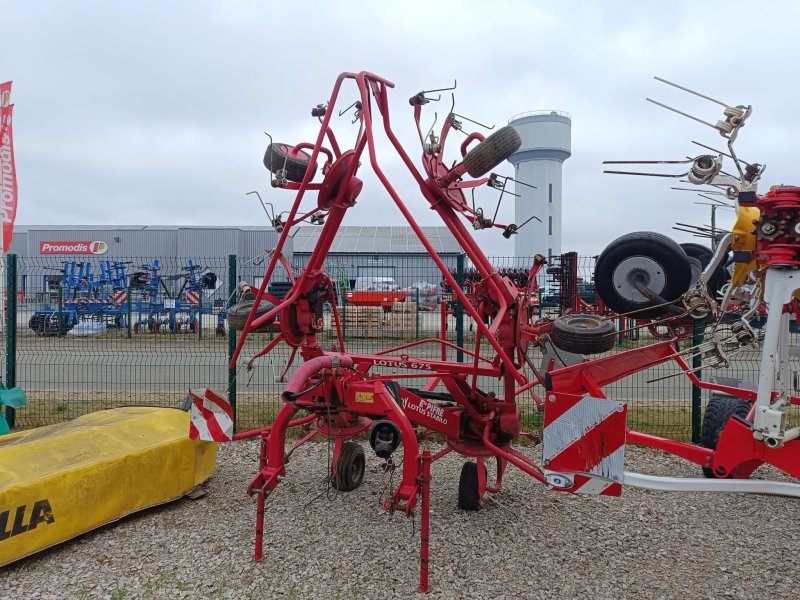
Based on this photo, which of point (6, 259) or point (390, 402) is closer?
point (390, 402)

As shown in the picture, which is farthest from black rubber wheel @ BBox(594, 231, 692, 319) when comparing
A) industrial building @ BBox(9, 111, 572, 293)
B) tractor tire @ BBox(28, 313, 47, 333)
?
industrial building @ BBox(9, 111, 572, 293)

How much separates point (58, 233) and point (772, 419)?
130 feet

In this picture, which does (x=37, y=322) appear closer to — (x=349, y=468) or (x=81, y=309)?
(x=81, y=309)

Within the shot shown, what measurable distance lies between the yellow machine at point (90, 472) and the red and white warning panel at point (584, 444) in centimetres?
305

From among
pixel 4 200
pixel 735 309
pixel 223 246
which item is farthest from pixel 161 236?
pixel 735 309

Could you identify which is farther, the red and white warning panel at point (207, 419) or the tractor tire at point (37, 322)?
the tractor tire at point (37, 322)

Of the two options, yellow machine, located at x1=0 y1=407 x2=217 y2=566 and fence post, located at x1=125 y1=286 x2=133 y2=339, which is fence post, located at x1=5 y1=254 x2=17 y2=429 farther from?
fence post, located at x1=125 y1=286 x2=133 y2=339

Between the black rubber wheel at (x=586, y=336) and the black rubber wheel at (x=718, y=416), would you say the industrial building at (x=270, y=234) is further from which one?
the black rubber wheel at (x=586, y=336)

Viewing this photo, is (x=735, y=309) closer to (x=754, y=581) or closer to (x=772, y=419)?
(x=772, y=419)

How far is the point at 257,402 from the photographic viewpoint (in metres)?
8.80

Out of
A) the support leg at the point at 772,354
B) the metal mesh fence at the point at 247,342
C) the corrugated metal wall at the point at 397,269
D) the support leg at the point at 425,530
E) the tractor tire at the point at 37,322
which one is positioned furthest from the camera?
the tractor tire at the point at 37,322

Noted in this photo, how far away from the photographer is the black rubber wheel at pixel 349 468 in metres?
5.37

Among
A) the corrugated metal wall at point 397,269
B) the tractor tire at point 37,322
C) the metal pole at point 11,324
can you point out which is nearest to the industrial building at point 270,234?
the tractor tire at point 37,322

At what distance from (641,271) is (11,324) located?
7275mm
